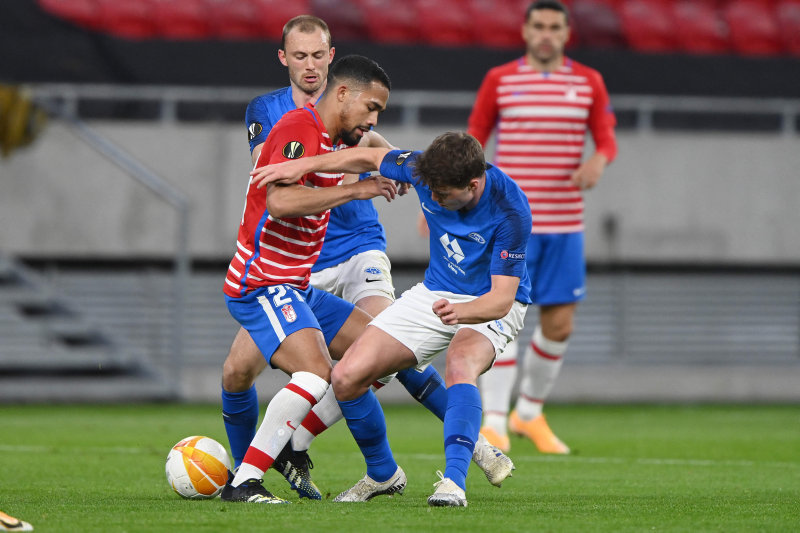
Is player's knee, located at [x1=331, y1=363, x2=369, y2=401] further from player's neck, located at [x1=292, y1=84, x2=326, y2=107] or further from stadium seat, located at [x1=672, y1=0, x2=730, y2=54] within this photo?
stadium seat, located at [x1=672, y1=0, x2=730, y2=54]

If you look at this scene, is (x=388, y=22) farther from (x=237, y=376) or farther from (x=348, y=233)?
(x=237, y=376)

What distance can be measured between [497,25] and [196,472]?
37.6ft

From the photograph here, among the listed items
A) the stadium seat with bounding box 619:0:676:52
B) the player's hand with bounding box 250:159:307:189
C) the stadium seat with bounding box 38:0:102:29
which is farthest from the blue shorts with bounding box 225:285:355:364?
the stadium seat with bounding box 619:0:676:52

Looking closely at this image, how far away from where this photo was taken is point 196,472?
4.80m

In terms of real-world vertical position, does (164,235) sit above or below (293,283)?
below

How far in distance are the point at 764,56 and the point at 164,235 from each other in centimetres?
753

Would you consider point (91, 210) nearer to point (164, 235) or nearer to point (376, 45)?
point (164, 235)

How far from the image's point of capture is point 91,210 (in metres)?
12.6

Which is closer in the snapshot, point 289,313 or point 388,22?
point 289,313

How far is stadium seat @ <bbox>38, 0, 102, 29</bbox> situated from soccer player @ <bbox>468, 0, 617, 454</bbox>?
879cm

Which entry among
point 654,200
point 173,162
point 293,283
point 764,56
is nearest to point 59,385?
point 173,162

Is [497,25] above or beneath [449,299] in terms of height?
above

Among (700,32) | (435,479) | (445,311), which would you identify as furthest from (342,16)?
(445,311)

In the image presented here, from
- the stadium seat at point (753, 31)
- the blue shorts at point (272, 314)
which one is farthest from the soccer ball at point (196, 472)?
the stadium seat at point (753, 31)
